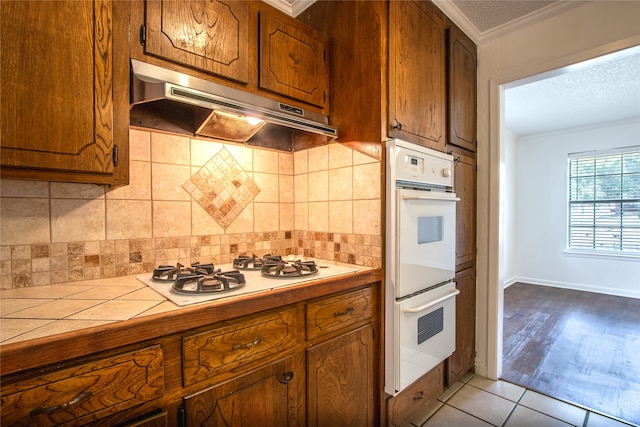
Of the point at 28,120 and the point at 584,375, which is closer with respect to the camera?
the point at 28,120

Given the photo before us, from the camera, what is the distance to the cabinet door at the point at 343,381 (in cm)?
123

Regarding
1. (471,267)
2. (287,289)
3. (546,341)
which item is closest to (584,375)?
(546,341)

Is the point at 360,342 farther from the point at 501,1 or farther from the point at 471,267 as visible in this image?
the point at 501,1

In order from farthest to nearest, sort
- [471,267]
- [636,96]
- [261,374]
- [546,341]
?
[636,96]
[546,341]
[471,267]
[261,374]

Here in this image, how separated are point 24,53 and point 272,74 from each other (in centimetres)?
89

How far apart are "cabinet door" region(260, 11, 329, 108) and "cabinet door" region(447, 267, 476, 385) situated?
1.51m

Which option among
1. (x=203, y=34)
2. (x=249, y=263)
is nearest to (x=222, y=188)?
(x=249, y=263)

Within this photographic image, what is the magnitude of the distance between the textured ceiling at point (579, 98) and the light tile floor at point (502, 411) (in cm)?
207

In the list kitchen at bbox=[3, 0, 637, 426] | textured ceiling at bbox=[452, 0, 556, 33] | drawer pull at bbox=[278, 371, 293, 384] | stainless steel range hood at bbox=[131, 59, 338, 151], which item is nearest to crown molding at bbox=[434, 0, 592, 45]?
textured ceiling at bbox=[452, 0, 556, 33]

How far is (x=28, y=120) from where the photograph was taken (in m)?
0.90

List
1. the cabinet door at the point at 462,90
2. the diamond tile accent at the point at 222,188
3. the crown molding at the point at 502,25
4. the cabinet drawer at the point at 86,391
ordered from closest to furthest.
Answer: the cabinet drawer at the point at 86,391 → the diamond tile accent at the point at 222,188 → the crown molding at the point at 502,25 → the cabinet door at the point at 462,90

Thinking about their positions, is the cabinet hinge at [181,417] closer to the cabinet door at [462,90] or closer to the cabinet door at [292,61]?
the cabinet door at [292,61]

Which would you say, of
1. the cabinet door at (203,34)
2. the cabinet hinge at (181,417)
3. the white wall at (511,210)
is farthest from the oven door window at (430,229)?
the white wall at (511,210)

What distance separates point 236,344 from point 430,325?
3.77 ft
